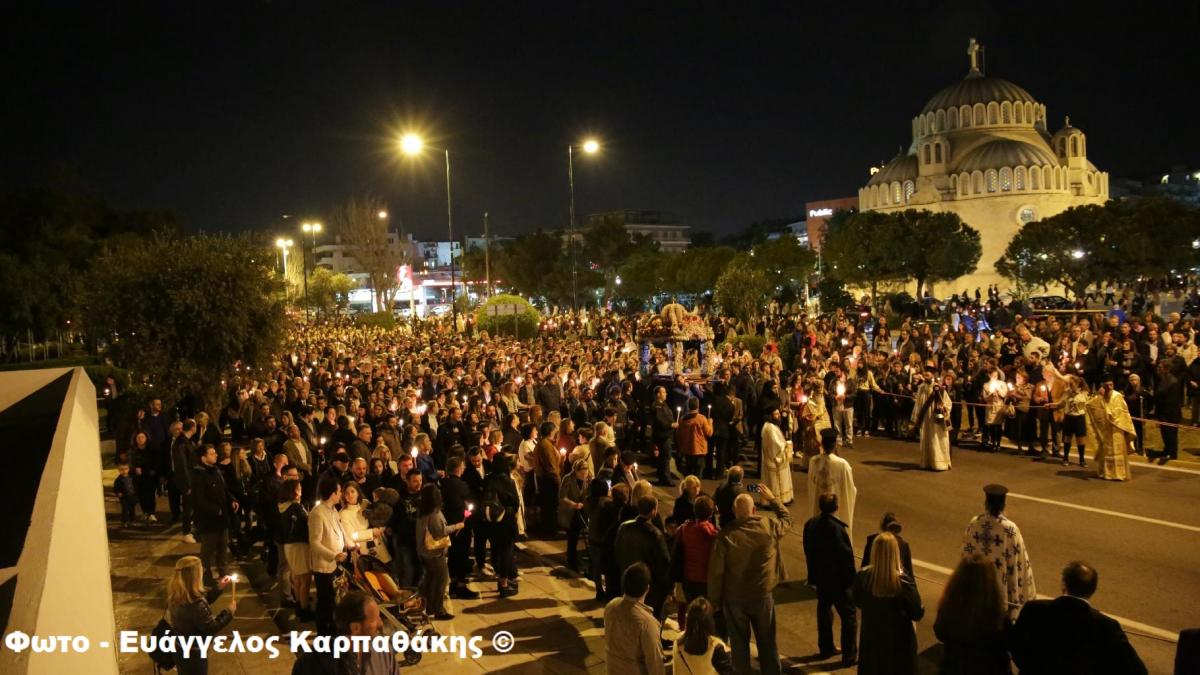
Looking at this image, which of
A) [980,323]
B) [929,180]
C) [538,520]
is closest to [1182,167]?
[929,180]

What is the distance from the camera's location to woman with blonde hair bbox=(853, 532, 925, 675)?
5.27 metres

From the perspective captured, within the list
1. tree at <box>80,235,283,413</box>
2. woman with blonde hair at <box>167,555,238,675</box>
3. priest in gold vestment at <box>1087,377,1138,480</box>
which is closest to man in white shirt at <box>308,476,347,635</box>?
woman with blonde hair at <box>167,555,238,675</box>

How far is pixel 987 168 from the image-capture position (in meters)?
73.0

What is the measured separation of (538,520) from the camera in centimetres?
1068

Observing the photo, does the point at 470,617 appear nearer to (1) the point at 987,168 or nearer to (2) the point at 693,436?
(2) the point at 693,436

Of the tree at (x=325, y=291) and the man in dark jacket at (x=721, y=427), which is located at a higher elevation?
the tree at (x=325, y=291)

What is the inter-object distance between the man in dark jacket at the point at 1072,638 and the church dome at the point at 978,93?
8475cm

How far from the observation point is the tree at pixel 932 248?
201 feet

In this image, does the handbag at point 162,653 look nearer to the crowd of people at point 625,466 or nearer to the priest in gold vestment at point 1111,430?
the crowd of people at point 625,466

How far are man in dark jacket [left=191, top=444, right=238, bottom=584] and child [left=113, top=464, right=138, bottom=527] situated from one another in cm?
293

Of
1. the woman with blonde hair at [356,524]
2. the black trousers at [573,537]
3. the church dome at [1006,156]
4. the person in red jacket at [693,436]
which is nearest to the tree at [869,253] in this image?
the church dome at [1006,156]

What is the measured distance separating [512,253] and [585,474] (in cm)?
5939

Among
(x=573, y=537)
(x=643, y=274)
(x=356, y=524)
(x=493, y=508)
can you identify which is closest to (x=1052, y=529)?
(x=573, y=537)

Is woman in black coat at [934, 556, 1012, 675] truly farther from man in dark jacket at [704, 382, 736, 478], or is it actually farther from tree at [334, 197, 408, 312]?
tree at [334, 197, 408, 312]
